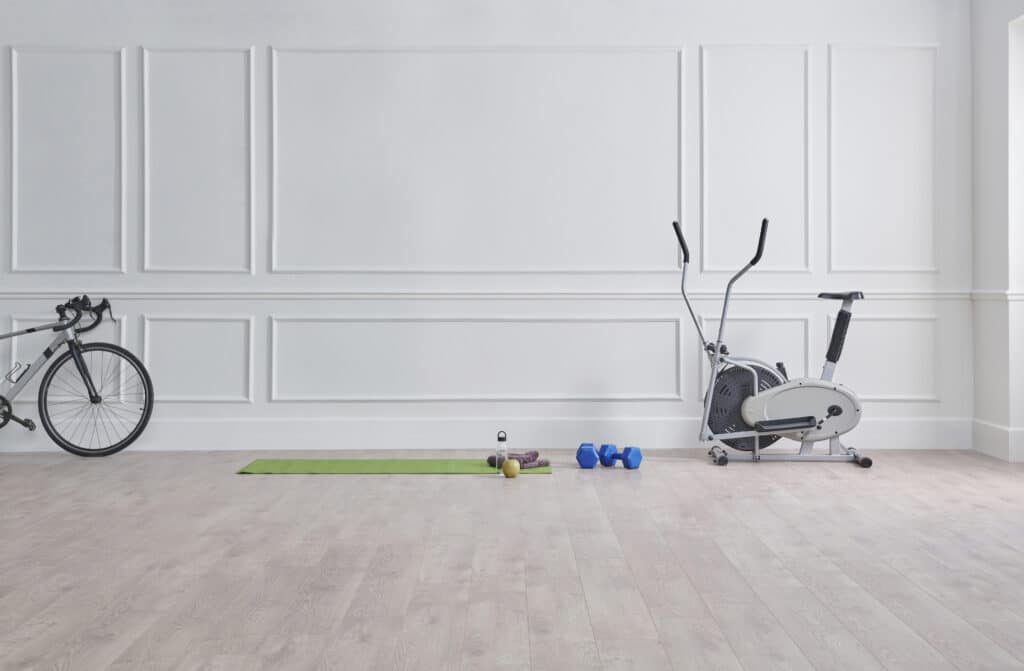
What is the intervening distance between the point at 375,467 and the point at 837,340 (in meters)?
2.55

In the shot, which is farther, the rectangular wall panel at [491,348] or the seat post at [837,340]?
the rectangular wall panel at [491,348]

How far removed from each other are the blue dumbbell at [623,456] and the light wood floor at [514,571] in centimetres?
13

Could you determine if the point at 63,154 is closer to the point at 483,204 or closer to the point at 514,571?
the point at 483,204

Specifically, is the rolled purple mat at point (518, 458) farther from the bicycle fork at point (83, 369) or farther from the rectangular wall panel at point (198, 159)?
the bicycle fork at point (83, 369)

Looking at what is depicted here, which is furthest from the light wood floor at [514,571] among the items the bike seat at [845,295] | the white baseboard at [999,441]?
the bike seat at [845,295]

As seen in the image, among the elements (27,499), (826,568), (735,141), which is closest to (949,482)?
(826,568)

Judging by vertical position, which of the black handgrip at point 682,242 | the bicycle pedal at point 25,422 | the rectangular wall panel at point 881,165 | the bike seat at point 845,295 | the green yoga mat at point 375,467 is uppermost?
the rectangular wall panel at point 881,165

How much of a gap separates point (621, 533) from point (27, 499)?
2.59m

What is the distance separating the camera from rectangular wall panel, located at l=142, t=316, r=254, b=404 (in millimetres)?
5629

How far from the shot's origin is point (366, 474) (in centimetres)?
486

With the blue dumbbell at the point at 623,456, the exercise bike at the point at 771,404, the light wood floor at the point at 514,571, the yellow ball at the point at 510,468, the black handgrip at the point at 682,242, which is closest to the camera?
the light wood floor at the point at 514,571

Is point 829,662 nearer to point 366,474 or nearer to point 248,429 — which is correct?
point 366,474

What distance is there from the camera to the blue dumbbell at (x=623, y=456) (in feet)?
16.4

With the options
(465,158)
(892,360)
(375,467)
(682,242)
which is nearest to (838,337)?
(892,360)
